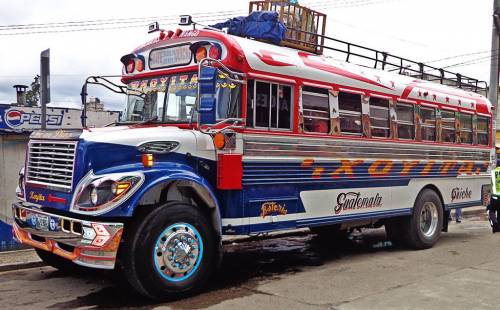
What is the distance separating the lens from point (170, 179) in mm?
5414

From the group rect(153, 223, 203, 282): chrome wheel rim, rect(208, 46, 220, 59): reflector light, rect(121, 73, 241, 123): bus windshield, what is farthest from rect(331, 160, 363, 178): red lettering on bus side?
rect(153, 223, 203, 282): chrome wheel rim

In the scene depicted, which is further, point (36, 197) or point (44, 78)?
point (44, 78)

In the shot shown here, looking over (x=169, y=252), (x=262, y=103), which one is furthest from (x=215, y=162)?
(x=169, y=252)

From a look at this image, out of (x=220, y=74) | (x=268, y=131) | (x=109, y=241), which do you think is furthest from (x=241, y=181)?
(x=109, y=241)

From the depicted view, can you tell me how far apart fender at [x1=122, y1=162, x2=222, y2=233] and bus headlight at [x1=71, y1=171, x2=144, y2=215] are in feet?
0.27

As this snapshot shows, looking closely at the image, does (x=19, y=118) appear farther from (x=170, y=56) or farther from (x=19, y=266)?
(x=170, y=56)

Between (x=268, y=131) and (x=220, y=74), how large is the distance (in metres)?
1.01

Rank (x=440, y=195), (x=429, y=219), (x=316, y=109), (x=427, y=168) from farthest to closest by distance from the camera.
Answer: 1. (x=440, y=195)
2. (x=429, y=219)
3. (x=427, y=168)
4. (x=316, y=109)

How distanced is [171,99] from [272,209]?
1886 millimetres

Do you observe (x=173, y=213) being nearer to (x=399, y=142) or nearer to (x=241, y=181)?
(x=241, y=181)

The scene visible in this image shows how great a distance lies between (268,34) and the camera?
279 inches

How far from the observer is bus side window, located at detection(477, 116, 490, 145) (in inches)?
424

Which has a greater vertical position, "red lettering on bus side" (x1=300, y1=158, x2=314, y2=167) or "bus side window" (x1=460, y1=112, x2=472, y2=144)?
"bus side window" (x1=460, y1=112, x2=472, y2=144)

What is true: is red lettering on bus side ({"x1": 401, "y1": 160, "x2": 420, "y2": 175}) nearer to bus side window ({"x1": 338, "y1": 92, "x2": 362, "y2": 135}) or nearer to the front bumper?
bus side window ({"x1": 338, "y1": 92, "x2": 362, "y2": 135})
